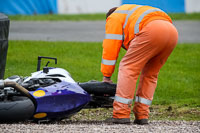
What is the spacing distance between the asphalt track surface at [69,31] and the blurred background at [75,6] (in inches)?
65.8

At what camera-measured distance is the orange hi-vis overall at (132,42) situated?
19.4ft

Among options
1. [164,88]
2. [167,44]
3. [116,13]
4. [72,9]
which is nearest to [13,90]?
[116,13]

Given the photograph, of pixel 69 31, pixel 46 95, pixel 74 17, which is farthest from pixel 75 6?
pixel 46 95

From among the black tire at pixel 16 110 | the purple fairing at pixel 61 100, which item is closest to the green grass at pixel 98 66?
the purple fairing at pixel 61 100

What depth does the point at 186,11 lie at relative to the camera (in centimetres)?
2027

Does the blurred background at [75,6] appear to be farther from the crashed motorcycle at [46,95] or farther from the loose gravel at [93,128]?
the loose gravel at [93,128]

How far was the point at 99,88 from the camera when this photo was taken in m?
6.39

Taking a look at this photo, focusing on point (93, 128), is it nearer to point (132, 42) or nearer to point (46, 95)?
point (46, 95)

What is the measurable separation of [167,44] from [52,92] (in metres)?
1.62

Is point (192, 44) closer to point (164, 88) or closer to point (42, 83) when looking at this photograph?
point (164, 88)

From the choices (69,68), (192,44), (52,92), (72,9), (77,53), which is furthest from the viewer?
(72,9)

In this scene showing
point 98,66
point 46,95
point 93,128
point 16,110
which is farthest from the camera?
point 98,66

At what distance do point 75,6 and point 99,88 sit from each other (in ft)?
45.0

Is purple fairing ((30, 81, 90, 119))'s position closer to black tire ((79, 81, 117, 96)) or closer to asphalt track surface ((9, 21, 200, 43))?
black tire ((79, 81, 117, 96))
